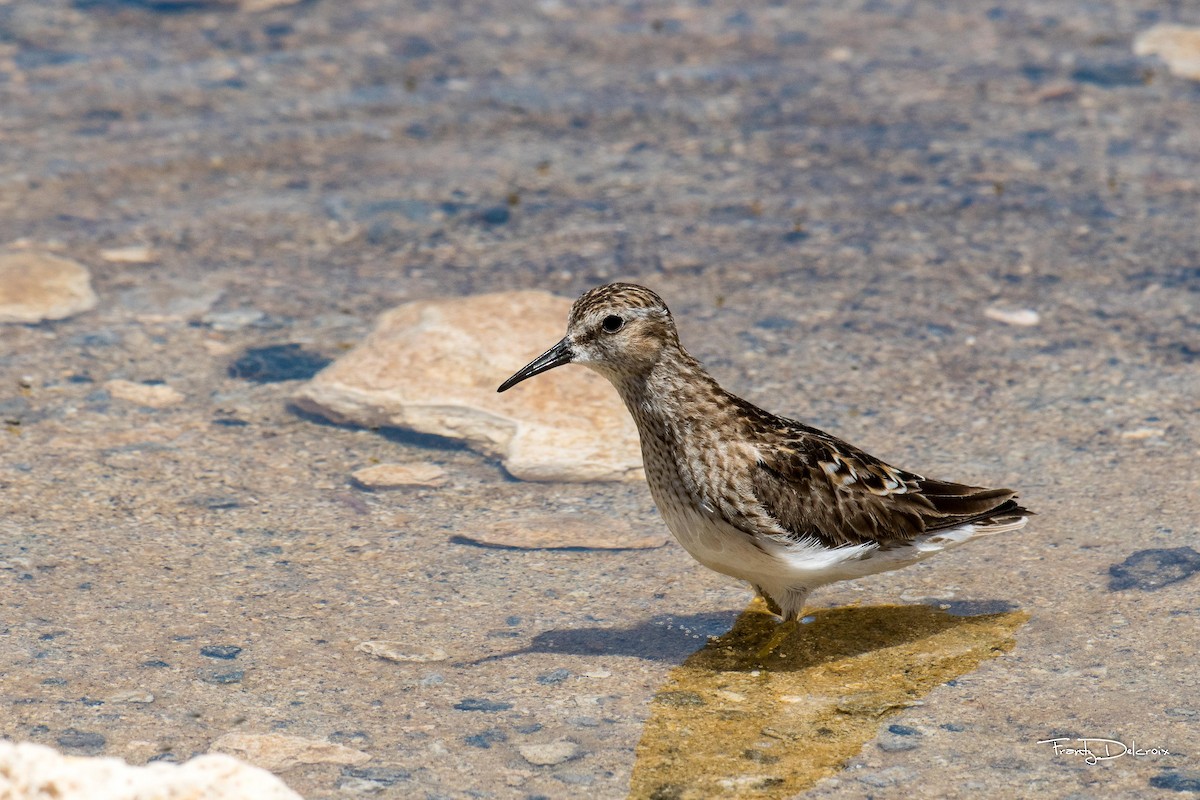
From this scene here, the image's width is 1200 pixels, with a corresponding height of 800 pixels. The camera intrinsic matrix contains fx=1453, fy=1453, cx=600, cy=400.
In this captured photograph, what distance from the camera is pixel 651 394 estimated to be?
7.22m

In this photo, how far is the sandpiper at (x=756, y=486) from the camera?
6.86 meters

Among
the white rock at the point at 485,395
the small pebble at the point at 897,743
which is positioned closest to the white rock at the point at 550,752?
the small pebble at the point at 897,743

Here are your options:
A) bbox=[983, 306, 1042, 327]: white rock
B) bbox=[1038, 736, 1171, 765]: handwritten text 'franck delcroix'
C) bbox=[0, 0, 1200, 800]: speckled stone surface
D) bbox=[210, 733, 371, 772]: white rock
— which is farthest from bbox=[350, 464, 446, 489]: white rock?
bbox=[983, 306, 1042, 327]: white rock

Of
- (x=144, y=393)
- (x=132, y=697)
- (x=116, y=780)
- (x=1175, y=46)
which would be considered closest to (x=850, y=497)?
(x=132, y=697)

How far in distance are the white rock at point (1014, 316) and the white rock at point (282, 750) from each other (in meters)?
6.22

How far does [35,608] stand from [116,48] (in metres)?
8.84

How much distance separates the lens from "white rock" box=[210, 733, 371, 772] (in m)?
6.02

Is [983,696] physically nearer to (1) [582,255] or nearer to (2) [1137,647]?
(2) [1137,647]

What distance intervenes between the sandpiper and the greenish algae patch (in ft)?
0.98

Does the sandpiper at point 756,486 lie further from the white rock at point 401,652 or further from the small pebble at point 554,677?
the white rock at point 401,652

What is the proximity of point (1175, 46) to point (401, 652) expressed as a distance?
37.1 ft

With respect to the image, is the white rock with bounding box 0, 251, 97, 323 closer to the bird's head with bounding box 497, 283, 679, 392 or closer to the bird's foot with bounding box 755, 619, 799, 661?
the bird's head with bounding box 497, 283, 679, 392

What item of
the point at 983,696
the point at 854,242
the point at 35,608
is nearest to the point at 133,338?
the point at 35,608

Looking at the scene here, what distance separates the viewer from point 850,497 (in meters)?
7.12
